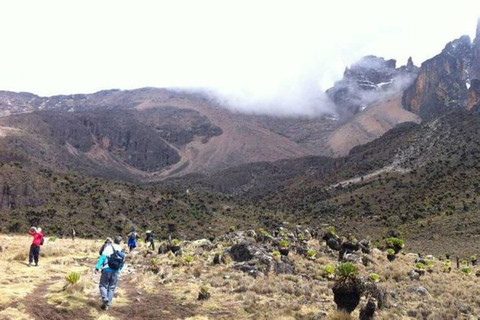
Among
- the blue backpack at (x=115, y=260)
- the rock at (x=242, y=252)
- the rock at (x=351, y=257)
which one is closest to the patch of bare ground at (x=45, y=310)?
the blue backpack at (x=115, y=260)

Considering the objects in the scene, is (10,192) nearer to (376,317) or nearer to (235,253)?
(235,253)

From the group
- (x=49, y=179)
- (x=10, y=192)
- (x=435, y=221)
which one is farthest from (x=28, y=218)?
(x=435, y=221)

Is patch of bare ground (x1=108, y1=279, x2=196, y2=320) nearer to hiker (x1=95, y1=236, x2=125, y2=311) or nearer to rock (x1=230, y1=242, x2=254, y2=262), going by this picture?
hiker (x1=95, y1=236, x2=125, y2=311)

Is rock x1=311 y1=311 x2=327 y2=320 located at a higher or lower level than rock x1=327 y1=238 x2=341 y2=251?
lower

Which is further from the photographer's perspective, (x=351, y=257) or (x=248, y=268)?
(x=351, y=257)

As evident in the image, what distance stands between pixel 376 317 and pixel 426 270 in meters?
15.1

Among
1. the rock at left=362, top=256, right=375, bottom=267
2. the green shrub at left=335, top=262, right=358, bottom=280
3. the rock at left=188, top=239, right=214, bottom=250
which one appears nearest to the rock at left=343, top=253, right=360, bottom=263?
the rock at left=362, top=256, right=375, bottom=267

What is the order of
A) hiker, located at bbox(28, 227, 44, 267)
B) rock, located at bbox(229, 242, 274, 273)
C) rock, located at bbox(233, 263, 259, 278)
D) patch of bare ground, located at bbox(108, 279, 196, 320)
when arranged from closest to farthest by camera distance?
1. patch of bare ground, located at bbox(108, 279, 196, 320)
2. hiker, located at bbox(28, 227, 44, 267)
3. rock, located at bbox(233, 263, 259, 278)
4. rock, located at bbox(229, 242, 274, 273)

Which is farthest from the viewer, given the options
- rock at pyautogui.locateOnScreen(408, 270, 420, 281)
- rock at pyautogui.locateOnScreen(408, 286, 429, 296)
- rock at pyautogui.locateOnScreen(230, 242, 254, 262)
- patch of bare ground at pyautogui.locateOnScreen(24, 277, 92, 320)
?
rock at pyautogui.locateOnScreen(408, 270, 420, 281)

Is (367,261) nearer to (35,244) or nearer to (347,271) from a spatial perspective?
(347,271)

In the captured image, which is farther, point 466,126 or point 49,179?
point 466,126

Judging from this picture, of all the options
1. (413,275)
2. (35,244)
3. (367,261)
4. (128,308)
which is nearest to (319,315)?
(128,308)

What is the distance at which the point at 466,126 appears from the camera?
367ft

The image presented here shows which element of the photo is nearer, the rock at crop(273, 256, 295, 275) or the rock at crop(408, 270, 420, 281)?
the rock at crop(273, 256, 295, 275)
